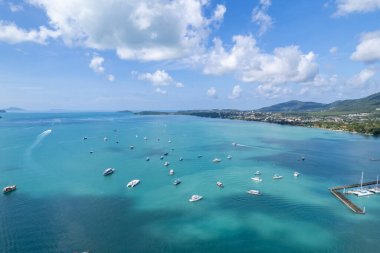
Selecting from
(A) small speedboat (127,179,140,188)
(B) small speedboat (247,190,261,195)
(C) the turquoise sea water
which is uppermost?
(A) small speedboat (127,179,140,188)

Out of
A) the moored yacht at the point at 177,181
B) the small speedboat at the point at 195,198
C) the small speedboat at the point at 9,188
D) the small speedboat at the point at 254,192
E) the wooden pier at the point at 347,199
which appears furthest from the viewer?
the moored yacht at the point at 177,181

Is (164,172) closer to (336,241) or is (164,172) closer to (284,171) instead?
(284,171)

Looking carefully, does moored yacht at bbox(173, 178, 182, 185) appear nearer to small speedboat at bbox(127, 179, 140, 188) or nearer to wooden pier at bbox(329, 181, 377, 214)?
small speedboat at bbox(127, 179, 140, 188)

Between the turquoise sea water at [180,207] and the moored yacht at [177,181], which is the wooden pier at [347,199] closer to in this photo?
the turquoise sea water at [180,207]

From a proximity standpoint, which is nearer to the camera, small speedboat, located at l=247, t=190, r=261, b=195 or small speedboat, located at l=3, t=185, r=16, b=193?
small speedboat, located at l=3, t=185, r=16, b=193

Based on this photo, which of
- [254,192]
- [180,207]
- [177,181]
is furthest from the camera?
[177,181]

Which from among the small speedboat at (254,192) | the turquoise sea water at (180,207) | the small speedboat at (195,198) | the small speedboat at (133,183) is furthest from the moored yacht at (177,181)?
the small speedboat at (254,192)

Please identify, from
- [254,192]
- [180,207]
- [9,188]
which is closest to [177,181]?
[180,207]

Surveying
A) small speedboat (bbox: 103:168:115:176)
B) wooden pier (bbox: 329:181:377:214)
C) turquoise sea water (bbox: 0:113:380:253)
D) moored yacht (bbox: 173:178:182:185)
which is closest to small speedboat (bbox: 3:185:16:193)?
turquoise sea water (bbox: 0:113:380:253)

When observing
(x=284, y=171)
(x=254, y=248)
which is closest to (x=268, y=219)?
(x=254, y=248)

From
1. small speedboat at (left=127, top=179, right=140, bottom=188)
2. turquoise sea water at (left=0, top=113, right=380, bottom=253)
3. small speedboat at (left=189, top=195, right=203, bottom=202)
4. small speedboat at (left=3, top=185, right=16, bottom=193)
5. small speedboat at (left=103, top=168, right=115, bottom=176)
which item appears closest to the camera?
turquoise sea water at (left=0, top=113, right=380, bottom=253)

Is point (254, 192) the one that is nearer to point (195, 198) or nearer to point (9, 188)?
point (195, 198)
